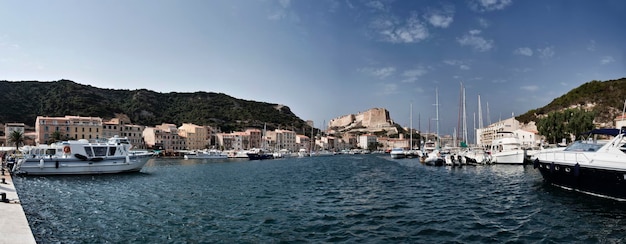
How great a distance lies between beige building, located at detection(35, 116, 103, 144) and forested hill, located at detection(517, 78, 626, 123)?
122 metres

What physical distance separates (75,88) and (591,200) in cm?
16763

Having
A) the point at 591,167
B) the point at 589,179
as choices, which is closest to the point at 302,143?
the point at 589,179

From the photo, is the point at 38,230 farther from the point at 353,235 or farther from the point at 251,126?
the point at 251,126

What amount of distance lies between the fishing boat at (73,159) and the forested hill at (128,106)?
99.5m

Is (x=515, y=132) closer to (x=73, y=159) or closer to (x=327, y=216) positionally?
(x=327, y=216)

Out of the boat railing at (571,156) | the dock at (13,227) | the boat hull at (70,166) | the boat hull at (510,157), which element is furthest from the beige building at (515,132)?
the dock at (13,227)

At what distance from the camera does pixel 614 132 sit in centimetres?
2261

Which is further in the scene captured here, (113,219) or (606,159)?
(606,159)

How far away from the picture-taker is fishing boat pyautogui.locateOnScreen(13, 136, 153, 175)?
34.0 m

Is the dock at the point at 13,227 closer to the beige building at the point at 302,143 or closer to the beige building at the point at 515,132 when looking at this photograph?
the beige building at the point at 515,132

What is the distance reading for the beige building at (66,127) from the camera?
9069 centimetres

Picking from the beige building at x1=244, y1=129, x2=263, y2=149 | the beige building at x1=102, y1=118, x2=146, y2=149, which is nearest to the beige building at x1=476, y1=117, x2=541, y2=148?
the beige building at x1=244, y1=129, x2=263, y2=149

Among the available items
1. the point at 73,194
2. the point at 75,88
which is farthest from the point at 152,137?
the point at 73,194

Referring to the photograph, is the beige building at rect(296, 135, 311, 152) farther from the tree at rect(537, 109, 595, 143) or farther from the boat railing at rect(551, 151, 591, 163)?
the boat railing at rect(551, 151, 591, 163)
